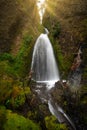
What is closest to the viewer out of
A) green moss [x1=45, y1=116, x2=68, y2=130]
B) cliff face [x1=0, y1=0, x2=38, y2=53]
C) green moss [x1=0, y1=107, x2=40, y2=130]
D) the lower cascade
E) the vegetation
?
green moss [x1=0, y1=107, x2=40, y2=130]

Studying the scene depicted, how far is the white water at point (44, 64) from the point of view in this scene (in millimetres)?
20080

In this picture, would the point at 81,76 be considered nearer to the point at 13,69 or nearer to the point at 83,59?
the point at 83,59

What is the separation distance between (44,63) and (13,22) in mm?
5946

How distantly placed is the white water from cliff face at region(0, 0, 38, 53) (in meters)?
2.33

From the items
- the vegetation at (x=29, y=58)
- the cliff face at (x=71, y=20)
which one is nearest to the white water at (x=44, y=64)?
the vegetation at (x=29, y=58)

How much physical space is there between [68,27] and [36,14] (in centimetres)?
878

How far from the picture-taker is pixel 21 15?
26.1m

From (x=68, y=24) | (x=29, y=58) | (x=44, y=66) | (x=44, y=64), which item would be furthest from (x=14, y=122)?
(x=68, y=24)

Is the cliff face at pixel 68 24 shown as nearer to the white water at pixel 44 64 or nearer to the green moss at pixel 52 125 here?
the white water at pixel 44 64

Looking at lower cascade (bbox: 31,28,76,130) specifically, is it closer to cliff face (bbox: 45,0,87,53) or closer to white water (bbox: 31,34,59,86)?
white water (bbox: 31,34,59,86)

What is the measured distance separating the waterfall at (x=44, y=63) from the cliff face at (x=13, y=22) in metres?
2.31

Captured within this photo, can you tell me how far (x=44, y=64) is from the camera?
20.8 m

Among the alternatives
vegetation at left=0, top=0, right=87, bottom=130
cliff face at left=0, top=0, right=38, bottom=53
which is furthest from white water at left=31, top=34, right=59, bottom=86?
cliff face at left=0, top=0, right=38, bottom=53

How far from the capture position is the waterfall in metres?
20.2
